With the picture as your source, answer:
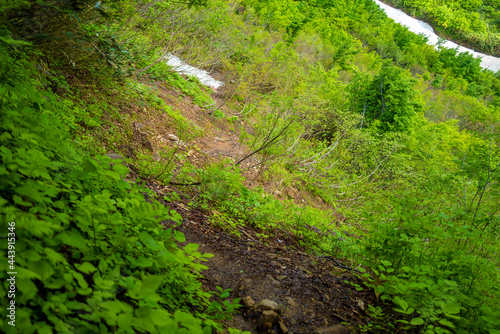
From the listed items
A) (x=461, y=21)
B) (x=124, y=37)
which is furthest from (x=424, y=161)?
(x=461, y=21)

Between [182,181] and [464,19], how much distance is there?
7119 cm

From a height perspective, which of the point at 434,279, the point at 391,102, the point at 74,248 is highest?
the point at 391,102

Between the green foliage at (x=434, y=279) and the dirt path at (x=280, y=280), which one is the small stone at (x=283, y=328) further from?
the green foliage at (x=434, y=279)

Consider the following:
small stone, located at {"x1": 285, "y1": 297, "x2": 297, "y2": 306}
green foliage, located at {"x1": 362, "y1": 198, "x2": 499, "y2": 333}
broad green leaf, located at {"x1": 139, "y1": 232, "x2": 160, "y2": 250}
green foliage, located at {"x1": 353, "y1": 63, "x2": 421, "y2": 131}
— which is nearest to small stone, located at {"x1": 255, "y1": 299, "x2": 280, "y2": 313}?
small stone, located at {"x1": 285, "y1": 297, "x2": 297, "y2": 306}

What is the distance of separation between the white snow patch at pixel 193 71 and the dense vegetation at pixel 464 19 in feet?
198

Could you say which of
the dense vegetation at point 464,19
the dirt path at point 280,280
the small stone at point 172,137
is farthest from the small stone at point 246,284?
the dense vegetation at point 464,19

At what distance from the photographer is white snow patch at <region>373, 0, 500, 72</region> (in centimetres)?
5075

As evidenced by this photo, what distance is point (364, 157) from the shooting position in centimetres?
1098

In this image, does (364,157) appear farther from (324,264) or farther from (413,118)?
(324,264)

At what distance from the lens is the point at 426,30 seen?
175 ft

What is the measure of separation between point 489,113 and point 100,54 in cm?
4073

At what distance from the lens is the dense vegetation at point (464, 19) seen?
175 ft

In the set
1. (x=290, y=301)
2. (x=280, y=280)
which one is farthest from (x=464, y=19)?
(x=290, y=301)

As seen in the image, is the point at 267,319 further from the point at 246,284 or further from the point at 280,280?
the point at 280,280
